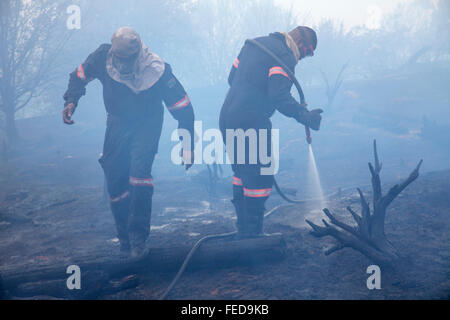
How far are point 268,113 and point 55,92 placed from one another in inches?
949

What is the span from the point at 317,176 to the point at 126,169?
7691 mm

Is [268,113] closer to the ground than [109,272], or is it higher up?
higher up

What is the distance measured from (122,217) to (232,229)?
1436mm

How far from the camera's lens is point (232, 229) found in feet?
13.8

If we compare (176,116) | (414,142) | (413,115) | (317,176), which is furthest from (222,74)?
(176,116)

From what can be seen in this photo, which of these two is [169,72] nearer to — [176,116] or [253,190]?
[176,116]

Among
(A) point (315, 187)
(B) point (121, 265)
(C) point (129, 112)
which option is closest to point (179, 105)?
(C) point (129, 112)

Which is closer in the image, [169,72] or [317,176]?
[169,72]

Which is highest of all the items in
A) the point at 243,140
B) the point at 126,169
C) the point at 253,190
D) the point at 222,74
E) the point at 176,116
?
the point at 222,74

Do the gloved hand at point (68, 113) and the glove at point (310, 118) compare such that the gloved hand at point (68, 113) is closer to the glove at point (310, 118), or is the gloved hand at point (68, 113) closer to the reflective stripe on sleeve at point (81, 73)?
the reflective stripe on sleeve at point (81, 73)

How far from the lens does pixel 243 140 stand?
3373 mm

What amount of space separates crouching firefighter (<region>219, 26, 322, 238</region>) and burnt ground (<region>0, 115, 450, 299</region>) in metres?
0.59
